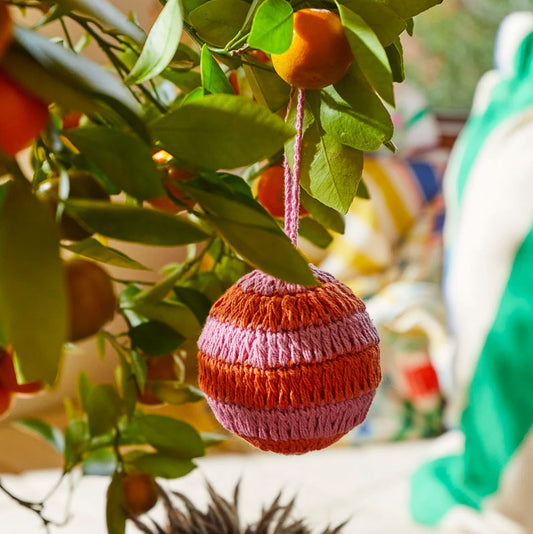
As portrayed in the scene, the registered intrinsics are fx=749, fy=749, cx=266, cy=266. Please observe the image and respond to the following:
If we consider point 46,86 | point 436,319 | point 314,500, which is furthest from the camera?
point 436,319

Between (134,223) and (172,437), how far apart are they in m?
0.19

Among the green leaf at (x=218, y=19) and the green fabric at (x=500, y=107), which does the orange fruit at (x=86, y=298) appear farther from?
the green fabric at (x=500, y=107)

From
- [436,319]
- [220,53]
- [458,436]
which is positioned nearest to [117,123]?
[220,53]

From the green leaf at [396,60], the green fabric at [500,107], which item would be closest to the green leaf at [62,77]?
the green leaf at [396,60]

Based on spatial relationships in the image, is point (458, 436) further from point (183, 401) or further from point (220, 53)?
point (220, 53)

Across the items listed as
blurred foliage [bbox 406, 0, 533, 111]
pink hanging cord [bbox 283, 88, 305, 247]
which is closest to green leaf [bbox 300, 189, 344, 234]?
pink hanging cord [bbox 283, 88, 305, 247]

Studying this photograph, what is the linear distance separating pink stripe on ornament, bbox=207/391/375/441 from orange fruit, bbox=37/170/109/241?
3.0 inches

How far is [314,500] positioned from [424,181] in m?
0.76

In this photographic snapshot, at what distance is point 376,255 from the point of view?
1326 mm

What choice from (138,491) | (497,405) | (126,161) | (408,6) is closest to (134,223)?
(126,161)

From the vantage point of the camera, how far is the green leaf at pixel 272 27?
8.2 inches

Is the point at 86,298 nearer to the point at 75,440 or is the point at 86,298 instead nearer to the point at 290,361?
the point at 290,361

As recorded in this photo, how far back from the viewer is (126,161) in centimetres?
17

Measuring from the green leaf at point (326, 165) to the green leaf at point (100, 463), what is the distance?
0.19 metres
